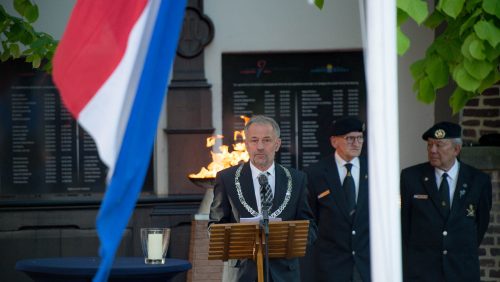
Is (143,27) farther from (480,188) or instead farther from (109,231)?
(480,188)

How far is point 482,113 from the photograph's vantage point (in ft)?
45.9

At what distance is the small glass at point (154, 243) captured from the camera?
369 inches

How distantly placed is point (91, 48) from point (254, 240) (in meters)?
2.72

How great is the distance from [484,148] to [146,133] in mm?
7842

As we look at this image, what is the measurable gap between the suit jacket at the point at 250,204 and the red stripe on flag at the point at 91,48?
309cm

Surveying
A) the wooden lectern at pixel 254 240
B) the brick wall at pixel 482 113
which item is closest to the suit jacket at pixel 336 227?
the wooden lectern at pixel 254 240

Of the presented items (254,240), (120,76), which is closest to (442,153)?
(254,240)

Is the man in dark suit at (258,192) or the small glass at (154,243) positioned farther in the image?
the small glass at (154,243)

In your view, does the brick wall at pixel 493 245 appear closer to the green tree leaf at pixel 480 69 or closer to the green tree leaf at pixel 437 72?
the green tree leaf at pixel 437 72

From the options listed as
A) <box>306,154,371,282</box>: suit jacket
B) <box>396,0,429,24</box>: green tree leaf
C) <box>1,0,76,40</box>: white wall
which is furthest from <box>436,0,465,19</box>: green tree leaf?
<box>1,0,76,40</box>: white wall

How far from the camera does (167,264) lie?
30.7 feet

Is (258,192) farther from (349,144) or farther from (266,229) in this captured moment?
(349,144)

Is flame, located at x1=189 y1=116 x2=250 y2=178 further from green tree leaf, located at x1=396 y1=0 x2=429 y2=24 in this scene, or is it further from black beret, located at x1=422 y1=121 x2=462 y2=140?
green tree leaf, located at x1=396 y1=0 x2=429 y2=24

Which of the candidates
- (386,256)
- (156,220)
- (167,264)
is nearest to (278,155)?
(156,220)
